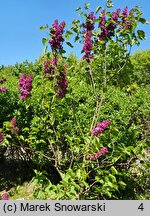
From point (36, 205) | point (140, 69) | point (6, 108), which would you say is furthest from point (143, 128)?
point (140, 69)

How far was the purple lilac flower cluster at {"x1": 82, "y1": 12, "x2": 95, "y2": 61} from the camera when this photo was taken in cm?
400

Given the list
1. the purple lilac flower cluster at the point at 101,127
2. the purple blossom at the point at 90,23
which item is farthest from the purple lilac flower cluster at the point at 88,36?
the purple lilac flower cluster at the point at 101,127

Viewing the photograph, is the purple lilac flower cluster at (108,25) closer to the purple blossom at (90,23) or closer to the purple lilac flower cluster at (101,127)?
the purple blossom at (90,23)

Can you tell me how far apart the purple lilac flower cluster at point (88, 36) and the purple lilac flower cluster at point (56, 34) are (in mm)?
282

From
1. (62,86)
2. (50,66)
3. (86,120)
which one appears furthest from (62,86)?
(86,120)

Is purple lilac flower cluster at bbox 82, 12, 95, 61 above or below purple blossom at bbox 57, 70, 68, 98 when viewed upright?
above

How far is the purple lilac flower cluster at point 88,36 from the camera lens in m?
4.00

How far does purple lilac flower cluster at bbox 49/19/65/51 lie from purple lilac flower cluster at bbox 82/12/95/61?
0.28 meters

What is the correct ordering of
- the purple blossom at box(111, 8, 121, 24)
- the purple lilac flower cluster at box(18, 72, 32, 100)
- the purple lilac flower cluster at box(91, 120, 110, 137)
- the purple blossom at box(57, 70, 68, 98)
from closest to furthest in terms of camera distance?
the purple lilac flower cluster at box(91, 120, 110, 137) < the purple lilac flower cluster at box(18, 72, 32, 100) < the purple blossom at box(57, 70, 68, 98) < the purple blossom at box(111, 8, 121, 24)

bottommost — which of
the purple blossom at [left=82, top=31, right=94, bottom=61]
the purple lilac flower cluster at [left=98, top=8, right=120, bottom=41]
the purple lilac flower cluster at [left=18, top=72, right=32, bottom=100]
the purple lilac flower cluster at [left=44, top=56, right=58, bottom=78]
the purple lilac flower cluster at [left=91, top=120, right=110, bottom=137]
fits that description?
the purple lilac flower cluster at [left=91, top=120, right=110, bottom=137]

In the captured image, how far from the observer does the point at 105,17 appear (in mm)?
4082

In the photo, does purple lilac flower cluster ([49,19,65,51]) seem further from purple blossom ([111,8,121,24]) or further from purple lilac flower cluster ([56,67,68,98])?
purple blossom ([111,8,121,24])

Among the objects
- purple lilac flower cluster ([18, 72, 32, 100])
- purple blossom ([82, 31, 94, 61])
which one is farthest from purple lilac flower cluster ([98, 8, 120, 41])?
purple lilac flower cluster ([18, 72, 32, 100])

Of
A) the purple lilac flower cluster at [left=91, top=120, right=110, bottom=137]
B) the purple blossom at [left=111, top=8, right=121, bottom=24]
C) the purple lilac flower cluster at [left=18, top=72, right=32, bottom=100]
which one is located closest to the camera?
the purple lilac flower cluster at [left=91, top=120, right=110, bottom=137]
